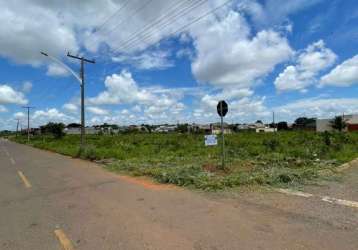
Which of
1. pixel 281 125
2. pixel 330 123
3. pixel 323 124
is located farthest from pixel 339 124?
pixel 281 125

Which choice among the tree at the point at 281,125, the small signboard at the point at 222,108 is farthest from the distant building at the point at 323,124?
the small signboard at the point at 222,108

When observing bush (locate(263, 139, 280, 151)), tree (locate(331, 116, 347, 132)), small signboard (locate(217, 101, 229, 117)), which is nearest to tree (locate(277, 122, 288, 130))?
tree (locate(331, 116, 347, 132))

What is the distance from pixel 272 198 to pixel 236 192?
3.52 ft

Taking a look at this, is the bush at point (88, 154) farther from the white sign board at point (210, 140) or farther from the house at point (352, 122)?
the house at point (352, 122)

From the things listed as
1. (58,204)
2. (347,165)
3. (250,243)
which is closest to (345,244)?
(250,243)

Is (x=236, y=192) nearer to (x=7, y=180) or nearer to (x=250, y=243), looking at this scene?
(x=250, y=243)

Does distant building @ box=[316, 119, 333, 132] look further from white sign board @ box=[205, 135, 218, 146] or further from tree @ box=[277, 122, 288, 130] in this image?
white sign board @ box=[205, 135, 218, 146]

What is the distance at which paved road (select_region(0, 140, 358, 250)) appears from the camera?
4.85 metres

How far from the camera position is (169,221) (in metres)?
5.97

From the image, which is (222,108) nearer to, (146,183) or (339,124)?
(146,183)

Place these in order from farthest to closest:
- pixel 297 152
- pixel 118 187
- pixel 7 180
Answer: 1. pixel 297 152
2. pixel 7 180
3. pixel 118 187

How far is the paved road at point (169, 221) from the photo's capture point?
4.85 metres

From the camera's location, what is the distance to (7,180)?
1185 centimetres

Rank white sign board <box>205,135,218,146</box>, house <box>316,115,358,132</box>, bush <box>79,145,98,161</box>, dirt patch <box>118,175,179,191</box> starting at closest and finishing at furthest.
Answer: dirt patch <box>118,175,179,191</box> → white sign board <box>205,135,218,146</box> → bush <box>79,145,98,161</box> → house <box>316,115,358,132</box>
